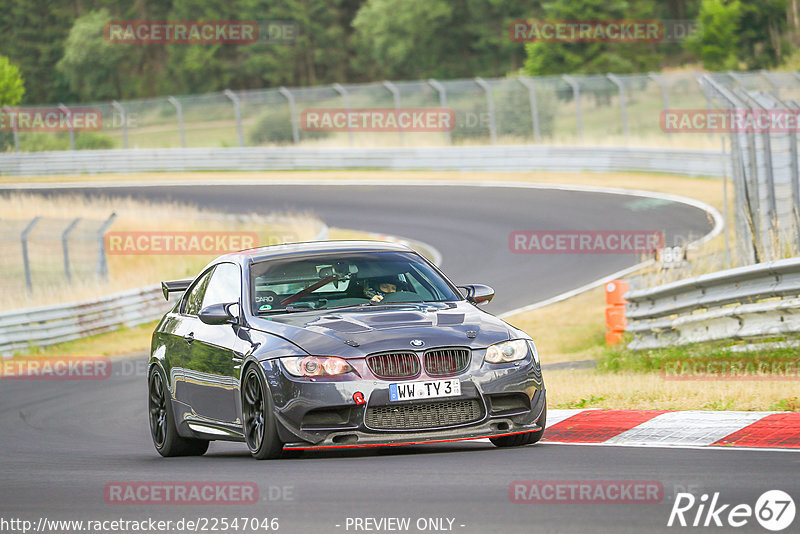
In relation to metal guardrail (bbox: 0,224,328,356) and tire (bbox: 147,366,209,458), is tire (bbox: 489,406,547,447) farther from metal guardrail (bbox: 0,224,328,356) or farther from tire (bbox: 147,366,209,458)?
metal guardrail (bbox: 0,224,328,356)

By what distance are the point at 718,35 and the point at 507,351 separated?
66.2 metres

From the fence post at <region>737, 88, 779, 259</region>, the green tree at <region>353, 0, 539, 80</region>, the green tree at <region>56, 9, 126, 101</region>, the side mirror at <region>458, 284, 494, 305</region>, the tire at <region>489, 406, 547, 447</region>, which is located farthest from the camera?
the green tree at <region>56, 9, 126, 101</region>

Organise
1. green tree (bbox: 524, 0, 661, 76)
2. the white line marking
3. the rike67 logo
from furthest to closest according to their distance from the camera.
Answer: green tree (bbox: 524, 0, 661, 76), the white line marking, the rike67 logo

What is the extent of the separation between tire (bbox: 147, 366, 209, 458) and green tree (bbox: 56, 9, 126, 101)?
8705 cm

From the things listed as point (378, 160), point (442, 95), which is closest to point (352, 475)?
point (442, 95)

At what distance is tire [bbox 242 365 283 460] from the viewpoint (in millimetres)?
8305

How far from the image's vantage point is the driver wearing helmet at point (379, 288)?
930 cm

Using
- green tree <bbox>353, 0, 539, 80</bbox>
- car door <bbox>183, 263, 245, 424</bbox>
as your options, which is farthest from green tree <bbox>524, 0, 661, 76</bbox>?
car door <bbox>183, 263, 245, 424</bbox>

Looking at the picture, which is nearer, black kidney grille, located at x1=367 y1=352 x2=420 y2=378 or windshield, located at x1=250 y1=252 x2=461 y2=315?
black kidney grille, located at x1=367 y1=352 x2=420 y2=378

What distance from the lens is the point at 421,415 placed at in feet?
26.9

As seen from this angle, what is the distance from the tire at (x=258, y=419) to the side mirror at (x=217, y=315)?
20.3 inches

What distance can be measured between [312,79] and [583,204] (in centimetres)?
6067

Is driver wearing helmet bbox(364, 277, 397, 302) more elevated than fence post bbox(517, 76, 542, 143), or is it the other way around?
fence post bbox(517, 76, 542, 143)

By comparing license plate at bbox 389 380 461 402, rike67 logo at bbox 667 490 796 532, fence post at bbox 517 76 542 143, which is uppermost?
fence post at bbox 517 76 542 143
